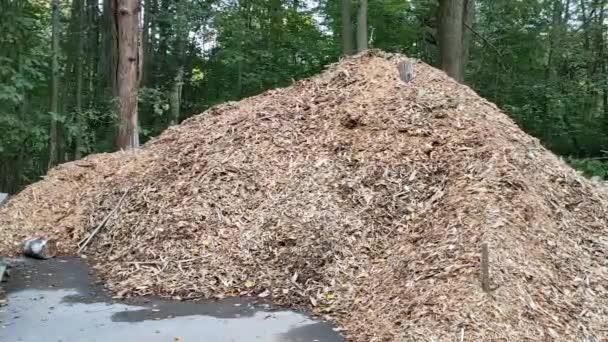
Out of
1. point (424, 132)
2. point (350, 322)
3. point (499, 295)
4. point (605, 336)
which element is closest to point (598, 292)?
point (605, 336)

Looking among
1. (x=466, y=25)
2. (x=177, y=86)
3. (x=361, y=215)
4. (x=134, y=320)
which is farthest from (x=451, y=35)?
(x=134, y=320)

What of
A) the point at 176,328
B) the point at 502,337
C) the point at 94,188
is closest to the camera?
the point at 502,337

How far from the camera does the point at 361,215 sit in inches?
198

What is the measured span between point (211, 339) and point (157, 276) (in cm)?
118

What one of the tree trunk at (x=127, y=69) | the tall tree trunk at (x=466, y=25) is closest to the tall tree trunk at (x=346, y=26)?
the tall tree trunk at (x=466, y=25)

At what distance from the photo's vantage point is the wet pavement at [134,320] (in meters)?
3.71

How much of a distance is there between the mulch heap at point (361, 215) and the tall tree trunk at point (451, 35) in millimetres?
2355

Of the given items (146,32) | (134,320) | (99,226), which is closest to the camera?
(134,320)

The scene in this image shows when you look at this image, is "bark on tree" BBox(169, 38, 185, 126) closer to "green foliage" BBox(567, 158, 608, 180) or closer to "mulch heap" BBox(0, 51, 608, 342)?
"mulch heap" BBox(0, 51, 608, 342)

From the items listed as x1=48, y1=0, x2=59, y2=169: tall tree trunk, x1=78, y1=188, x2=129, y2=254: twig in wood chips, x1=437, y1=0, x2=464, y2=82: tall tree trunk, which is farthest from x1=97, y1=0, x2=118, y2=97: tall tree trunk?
x1=437, y1=0, x2=464, y2=82: tall tree trunk

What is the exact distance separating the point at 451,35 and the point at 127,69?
4.83m

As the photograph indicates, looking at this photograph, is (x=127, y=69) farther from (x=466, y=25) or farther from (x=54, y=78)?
(x=466, y=25)

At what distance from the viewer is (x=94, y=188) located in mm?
6488

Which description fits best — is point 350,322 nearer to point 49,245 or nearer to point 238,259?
point 238,259
